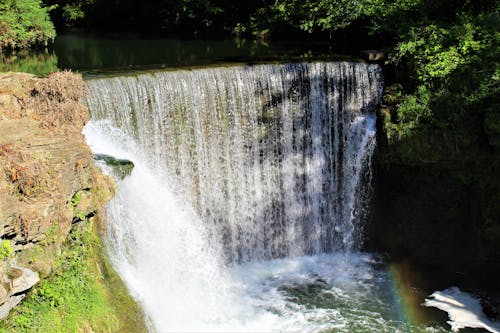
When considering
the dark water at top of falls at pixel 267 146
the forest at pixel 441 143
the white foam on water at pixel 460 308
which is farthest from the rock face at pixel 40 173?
the white foam on water at pixel 460 308

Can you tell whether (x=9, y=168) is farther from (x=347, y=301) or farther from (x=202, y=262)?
(x=347, y=301)

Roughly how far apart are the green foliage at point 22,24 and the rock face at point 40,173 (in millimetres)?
8806

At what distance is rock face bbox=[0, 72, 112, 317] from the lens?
6125mm

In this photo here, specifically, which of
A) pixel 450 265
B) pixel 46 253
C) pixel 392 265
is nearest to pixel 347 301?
pixel 392 265

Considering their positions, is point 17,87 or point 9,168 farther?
point 17,87

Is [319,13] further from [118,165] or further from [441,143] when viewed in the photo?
[118,165]

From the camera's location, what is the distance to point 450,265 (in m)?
11.5

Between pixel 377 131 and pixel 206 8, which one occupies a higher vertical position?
pixel 206 8

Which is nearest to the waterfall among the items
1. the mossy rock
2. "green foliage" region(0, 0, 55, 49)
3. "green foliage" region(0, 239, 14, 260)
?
the mossy rock

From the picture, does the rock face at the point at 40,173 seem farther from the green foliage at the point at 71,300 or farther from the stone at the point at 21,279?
the green foliage at the point at 71,300

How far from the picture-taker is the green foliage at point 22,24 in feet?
54.8

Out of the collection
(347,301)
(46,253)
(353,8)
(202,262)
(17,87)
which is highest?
(353,8)

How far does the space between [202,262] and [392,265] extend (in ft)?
12.5

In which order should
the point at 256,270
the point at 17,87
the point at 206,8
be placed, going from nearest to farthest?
the point at 17,87 → the point at 256,270 → the point at 206,8
